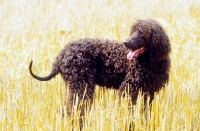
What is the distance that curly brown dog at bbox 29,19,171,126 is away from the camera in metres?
4.87

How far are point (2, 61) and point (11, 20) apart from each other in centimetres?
317

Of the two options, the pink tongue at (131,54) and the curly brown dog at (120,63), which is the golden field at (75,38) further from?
the pink tongue at (131,54)

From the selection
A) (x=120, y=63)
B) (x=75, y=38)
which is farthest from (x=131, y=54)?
(x=75, y=38)

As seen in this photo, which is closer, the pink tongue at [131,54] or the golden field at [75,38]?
the golden field at [75,38]

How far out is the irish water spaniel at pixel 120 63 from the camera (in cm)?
487

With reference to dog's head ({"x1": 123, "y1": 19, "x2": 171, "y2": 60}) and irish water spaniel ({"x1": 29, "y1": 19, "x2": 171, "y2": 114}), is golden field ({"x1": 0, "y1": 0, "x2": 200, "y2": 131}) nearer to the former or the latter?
irish water spaniel ({"x1": 29, "y1": 19, "x2": 171, "y2": 114})

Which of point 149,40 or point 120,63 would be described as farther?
point 120,63

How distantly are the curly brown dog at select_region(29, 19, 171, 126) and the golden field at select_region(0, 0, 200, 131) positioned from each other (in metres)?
0.18

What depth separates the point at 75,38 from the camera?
7766mm

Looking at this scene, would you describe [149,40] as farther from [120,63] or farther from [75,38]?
[75,38]

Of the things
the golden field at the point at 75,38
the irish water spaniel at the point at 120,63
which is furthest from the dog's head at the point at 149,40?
the golden field at the point at 75,38

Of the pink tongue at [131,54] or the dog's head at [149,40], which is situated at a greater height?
the dog's head at [149,40]

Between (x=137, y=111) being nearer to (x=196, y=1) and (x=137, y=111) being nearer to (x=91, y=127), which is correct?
(x=91, y=127)

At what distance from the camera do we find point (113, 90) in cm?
540
